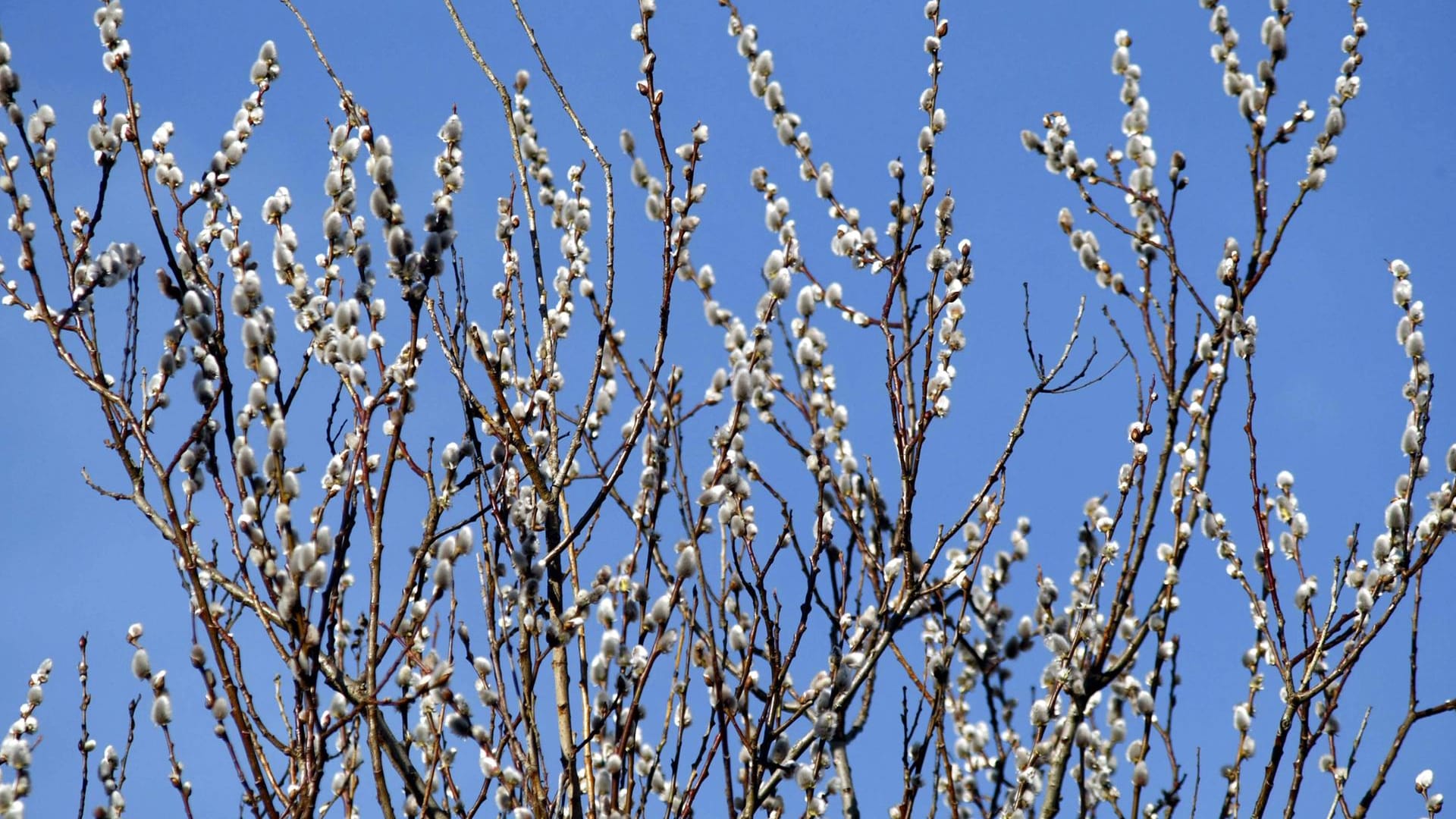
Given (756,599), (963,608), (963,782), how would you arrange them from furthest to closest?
(963,782)
(963,608)
(756,599)

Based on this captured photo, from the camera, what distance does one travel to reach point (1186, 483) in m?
3.10

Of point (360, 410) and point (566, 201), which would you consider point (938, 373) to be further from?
point (360, 410)

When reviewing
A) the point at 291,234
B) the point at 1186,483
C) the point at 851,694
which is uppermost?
the point at 291,234

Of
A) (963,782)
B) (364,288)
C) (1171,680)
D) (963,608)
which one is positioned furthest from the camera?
(963,782)

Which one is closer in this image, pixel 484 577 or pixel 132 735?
pixel 484 577

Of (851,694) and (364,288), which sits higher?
(364,288)

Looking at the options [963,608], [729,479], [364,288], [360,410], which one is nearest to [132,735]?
[360,410]

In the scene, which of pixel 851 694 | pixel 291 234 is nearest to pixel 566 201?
pixel 291 234

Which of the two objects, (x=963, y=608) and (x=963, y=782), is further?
(x=963, y=782)

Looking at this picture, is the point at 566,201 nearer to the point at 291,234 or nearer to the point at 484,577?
the point at 291,234

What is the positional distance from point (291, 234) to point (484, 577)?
0.89m

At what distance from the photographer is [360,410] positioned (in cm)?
238

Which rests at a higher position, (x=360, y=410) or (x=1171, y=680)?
(x=360, y=410)

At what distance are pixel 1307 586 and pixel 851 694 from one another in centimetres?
141
